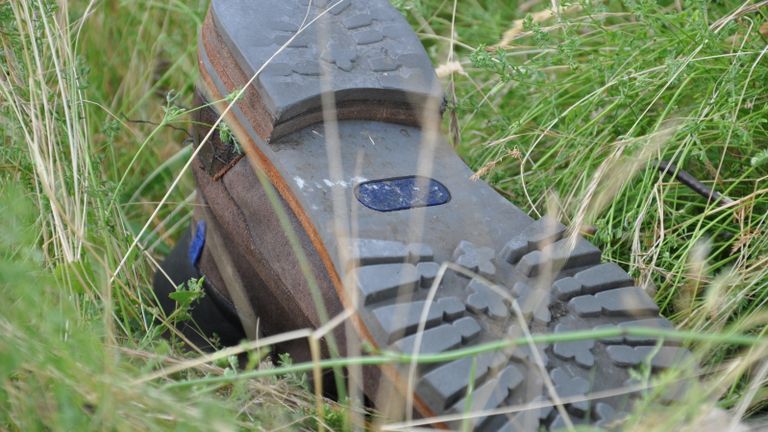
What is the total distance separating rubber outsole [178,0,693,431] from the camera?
41.1 inches

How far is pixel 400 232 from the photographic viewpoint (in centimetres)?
122

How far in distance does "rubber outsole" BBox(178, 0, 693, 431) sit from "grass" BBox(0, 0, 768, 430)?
93 mm

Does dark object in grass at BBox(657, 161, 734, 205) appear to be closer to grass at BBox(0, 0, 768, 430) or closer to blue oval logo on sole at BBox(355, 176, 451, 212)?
grass at BBox(0, 0, 768, 430)

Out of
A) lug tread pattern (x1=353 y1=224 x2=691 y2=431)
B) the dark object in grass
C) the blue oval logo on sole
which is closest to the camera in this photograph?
lug tread pattern (x1=353 y1=224 x2=691 y2=431)

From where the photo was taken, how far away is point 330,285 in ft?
3.99

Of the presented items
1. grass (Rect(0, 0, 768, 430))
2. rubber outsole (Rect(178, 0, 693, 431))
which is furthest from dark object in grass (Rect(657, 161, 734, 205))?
rubber outsole (Rect(178, 0, 693, 431))

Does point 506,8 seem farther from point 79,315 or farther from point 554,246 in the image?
point 79,315

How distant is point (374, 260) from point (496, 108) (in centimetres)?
73

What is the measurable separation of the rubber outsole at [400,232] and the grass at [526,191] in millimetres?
93

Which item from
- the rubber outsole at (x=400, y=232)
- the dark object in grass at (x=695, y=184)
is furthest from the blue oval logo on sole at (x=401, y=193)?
the dark object in grass at (x=695, y=184)

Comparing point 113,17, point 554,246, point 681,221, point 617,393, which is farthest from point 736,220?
point 113,17

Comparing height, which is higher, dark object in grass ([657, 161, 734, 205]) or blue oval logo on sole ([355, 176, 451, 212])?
blue oval logo on sole ([355, 176, 451, 212])

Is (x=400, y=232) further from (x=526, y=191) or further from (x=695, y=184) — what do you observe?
(x=695, y=184)

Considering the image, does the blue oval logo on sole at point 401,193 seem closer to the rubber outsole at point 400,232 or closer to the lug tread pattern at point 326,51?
the rubber outsole at point 400,232
